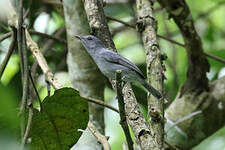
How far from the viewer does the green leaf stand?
1845 millimetres

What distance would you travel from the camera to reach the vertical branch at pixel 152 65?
7.75ft

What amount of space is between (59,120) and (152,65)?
3.01ft

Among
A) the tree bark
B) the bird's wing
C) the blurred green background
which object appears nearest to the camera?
the bird's wing

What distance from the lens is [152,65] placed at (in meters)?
2.60

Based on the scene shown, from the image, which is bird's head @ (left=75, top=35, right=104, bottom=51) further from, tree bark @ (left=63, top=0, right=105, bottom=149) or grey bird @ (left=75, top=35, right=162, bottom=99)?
tree bark @ (left=63, top=0, right=105, bottom=149)

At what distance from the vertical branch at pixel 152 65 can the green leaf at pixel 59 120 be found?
49 cm

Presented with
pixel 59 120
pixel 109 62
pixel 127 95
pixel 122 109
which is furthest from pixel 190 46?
pixel 122 109

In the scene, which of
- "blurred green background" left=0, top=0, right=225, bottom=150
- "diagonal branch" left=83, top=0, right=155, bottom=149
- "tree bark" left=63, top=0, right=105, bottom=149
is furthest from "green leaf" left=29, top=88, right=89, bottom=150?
"tree bark" left=63, top=0, right=105, bottom=149

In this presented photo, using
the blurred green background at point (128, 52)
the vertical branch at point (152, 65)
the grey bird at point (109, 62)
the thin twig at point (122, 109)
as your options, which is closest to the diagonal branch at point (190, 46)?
the blurred green background at point (128, 52)

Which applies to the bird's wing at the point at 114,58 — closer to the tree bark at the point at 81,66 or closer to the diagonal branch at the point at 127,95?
the diagonal branch at the point at 127,95

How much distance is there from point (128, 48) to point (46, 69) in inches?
120

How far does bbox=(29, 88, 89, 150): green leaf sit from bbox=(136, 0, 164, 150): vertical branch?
1.61 ft

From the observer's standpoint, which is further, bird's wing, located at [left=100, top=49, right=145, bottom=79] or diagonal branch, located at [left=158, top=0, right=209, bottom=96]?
diagonal branch, located at [left=158, top=0, right=209, bottom=96]

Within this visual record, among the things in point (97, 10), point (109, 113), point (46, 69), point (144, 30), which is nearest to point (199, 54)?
point (144, 30)
